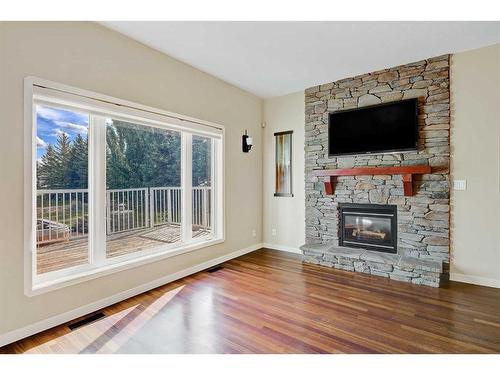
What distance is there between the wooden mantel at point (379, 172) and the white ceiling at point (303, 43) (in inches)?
55.1

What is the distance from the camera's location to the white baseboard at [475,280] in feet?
9.75

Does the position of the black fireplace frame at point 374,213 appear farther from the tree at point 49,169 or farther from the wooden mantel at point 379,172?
the tree at point 49,169

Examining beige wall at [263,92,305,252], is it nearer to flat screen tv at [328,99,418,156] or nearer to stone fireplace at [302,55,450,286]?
stone fireplace at [302,55,450,286]

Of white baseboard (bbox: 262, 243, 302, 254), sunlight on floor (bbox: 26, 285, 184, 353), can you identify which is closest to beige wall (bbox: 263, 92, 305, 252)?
white baseboard (bbox: 262, 243, 302, 254)

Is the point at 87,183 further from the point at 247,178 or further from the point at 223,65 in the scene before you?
the point at 247,178

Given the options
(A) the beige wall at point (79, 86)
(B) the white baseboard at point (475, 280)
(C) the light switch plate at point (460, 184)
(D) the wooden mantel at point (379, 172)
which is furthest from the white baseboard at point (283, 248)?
(C) the light switch plate at point (460, 184)

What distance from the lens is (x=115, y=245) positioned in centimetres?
282

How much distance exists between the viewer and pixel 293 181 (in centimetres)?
454

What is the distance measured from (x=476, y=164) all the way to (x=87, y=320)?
4482 millimetres

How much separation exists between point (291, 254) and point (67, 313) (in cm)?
315

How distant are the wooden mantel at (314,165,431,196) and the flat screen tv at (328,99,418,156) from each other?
27cm

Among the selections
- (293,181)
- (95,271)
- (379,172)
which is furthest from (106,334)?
(379,172)
